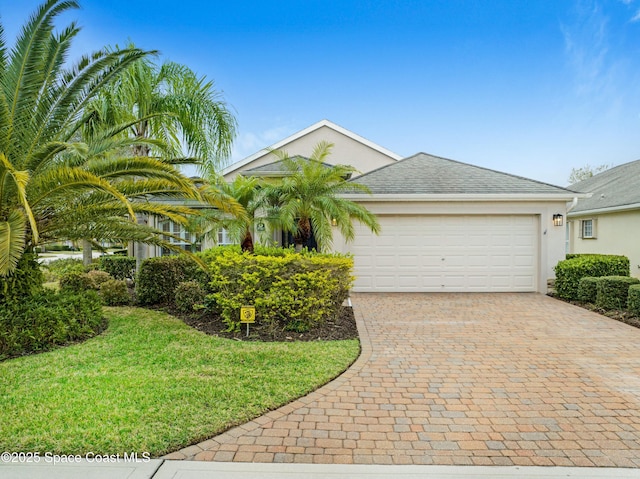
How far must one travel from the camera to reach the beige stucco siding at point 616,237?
12.8m

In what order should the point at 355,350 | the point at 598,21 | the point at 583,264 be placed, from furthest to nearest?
the point at 598,21, the point at 583,264, the point at 355,350

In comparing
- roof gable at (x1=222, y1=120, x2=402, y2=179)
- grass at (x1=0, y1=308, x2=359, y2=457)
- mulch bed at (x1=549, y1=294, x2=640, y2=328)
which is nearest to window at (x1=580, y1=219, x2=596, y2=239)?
mulch bed at (x1=549, y1=294, x2=640, y2=328)

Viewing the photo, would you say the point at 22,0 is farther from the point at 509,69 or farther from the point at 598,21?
the point at 598,21

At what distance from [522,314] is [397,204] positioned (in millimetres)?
4442

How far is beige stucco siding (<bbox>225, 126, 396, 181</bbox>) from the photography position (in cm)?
1892

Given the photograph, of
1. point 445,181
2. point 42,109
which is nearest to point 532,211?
point 445,181

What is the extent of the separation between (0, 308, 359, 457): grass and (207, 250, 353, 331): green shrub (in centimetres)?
72

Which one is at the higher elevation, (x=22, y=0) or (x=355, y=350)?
(x=22, y=0)

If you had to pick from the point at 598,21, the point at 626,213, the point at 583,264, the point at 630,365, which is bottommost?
the point at 630,365

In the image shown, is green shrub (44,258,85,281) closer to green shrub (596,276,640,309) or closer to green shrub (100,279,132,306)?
green shrub (100,279,132,306)

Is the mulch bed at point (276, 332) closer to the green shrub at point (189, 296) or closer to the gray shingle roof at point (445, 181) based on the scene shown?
the green shrub at point (189, 296)

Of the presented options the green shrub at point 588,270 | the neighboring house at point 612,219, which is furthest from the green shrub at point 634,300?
the neighboring house at point 612,219

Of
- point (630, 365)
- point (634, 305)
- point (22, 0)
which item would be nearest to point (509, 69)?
point (634, 305)

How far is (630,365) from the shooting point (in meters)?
4.95
